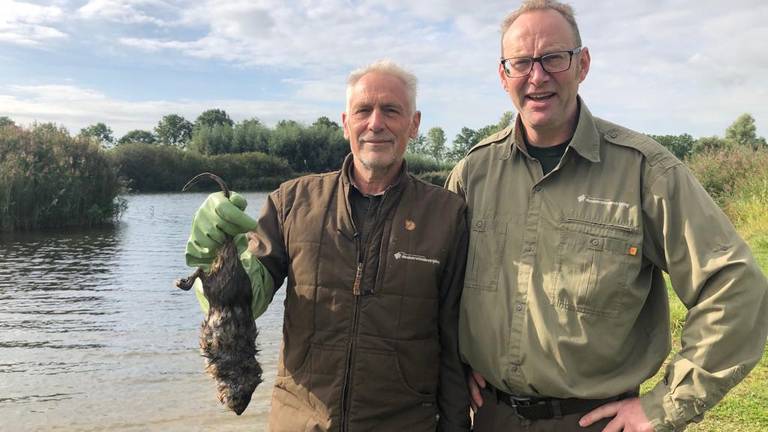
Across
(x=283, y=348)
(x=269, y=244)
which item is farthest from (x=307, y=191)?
(x=283, y=348)

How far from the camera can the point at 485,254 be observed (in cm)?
306

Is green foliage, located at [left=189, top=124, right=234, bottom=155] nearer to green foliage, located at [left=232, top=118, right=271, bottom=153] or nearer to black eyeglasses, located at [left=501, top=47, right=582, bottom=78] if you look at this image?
green foliage, located at [left=232, top=118, right=271, bottom=153]

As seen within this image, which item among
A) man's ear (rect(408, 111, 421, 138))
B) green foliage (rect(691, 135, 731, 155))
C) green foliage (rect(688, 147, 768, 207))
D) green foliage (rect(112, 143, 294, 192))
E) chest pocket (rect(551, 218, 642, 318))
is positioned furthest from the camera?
green foliage (rect(112, 143, 294, 192))

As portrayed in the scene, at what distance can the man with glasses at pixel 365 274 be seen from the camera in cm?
285

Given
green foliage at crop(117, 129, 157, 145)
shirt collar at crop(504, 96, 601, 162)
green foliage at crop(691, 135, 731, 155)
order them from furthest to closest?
green foliage at crop(117, 129, 157, 145), green foliage at crop(691, 135, 731, 155), shirt collar at crop(504, 96, 601, 162)

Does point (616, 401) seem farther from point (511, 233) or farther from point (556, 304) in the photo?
point (511, 233)

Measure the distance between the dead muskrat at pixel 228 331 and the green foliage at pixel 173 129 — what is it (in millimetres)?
121411

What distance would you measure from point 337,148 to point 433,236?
71.3 m

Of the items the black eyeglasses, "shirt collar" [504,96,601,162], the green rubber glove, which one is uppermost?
the black eyeglasses

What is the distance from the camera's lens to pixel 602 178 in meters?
2.91

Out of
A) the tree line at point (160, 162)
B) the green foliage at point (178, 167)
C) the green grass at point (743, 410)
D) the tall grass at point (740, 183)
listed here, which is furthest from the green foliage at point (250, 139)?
the green grass at point (743, 410)

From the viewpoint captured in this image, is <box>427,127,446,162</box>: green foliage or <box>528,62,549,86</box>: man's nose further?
<box>427,127,446,162</box>: green foliage

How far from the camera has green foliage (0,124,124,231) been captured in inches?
998

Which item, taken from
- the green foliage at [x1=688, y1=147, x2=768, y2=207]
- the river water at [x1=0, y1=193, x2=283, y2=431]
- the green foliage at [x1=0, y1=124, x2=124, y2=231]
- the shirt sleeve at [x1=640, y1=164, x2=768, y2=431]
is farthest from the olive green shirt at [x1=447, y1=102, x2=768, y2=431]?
the green foliage at [x1=0, y1=124, x2=124, y2=231]
